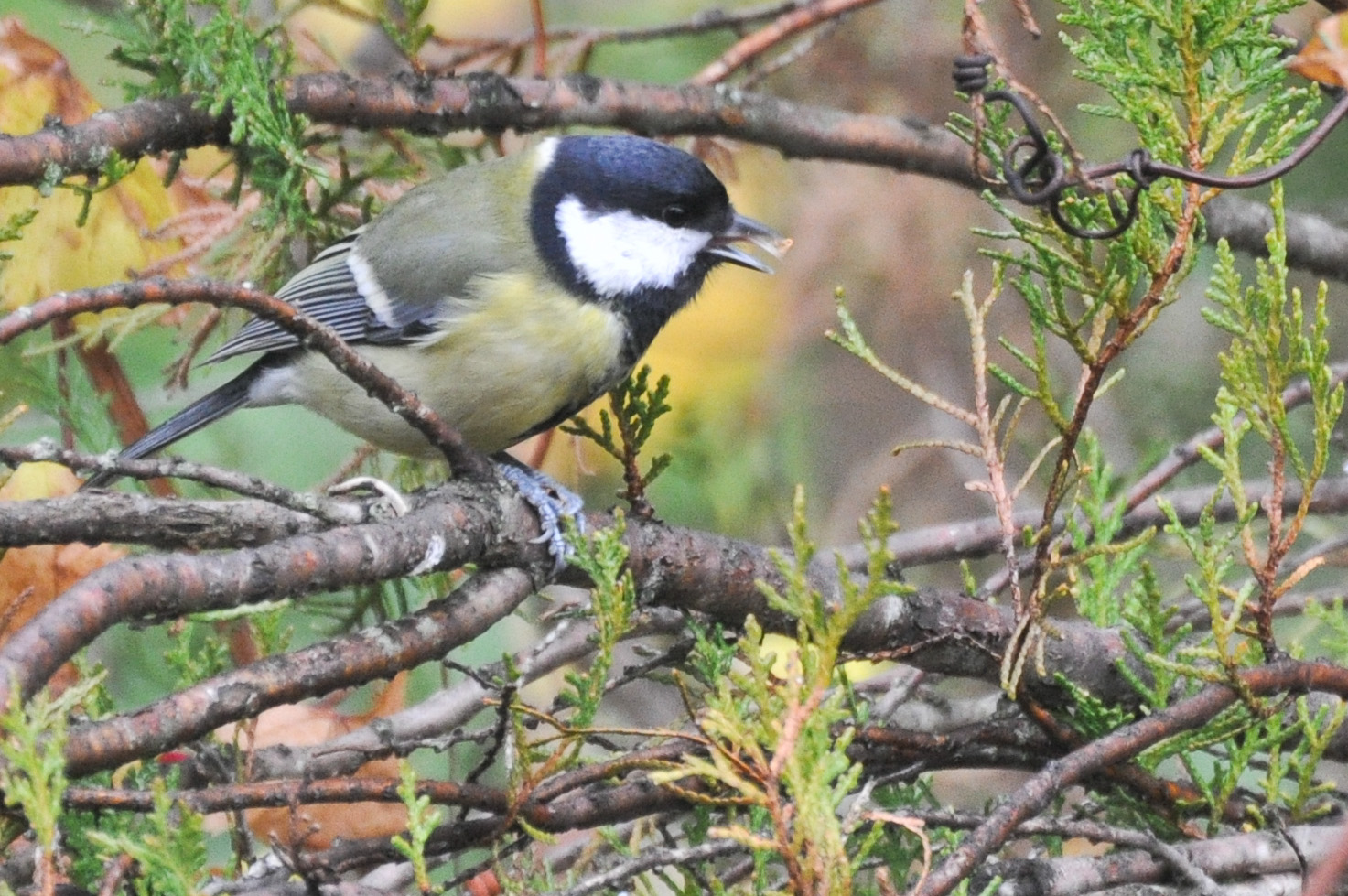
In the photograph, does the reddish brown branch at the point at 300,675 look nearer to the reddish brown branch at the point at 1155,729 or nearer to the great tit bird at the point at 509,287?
the reddish brown branch at the point at 1155,729

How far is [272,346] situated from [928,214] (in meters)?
1.76

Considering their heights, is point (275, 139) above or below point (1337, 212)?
above

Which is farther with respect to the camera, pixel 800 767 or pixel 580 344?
pixel 580 344

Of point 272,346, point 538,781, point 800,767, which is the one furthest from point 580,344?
point 800,767

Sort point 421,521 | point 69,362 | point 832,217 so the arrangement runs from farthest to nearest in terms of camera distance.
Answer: point 832,217 < point 69,362 < point 421,521

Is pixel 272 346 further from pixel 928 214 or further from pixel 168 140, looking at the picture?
pixel 928 214

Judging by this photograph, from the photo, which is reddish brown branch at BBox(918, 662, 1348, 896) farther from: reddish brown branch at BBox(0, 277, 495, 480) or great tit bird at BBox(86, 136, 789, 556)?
great tit bird at BBox(86, 136, 789, 556)

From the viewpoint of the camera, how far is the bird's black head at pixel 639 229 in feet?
7.24

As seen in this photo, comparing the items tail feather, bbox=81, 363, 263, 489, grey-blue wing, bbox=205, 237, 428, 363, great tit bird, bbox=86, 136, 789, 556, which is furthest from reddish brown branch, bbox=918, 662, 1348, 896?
tail feather, bbox=81, 363, 263, 489

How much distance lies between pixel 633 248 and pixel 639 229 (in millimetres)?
32

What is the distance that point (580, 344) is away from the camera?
2.15 meters

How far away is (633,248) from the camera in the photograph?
7.41ft

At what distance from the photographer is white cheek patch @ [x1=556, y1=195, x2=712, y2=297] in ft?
7.34

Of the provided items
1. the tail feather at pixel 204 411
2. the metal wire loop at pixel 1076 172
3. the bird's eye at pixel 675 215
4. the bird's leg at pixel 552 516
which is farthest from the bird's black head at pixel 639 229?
the metal wire loop at pixel 1076 172
